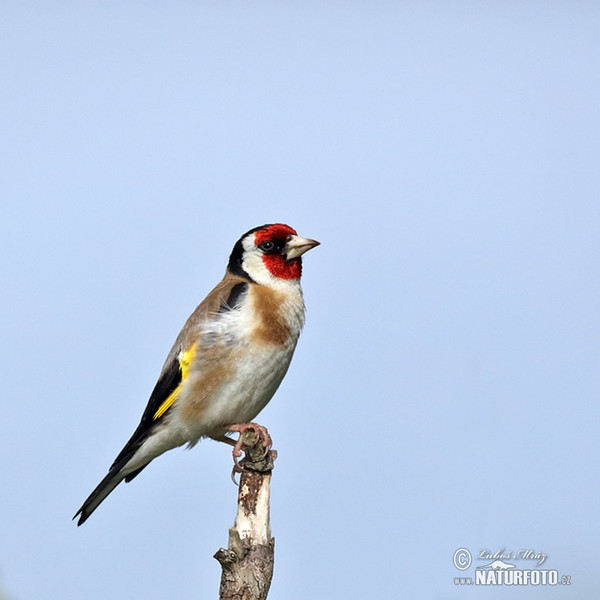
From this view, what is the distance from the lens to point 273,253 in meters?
7.82

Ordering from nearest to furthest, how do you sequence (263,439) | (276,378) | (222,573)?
(222,573) → (263,439) → (276,378)

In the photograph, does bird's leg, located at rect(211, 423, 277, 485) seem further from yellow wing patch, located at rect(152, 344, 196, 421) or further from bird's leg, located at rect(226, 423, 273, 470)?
yellow wing patch, located at rect(152, 344, 196, 421)

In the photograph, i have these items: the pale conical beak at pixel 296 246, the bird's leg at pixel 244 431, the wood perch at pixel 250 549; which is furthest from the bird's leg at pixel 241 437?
the pale conical beak at pixel 296 246

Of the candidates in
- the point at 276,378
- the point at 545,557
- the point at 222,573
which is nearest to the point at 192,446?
the point at 276,378

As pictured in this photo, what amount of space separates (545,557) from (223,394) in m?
3.07

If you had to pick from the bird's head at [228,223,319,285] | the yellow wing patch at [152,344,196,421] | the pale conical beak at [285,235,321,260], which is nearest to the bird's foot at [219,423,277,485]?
the yellow wing patch at [152,344,196,421]

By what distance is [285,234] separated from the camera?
785 centimetres

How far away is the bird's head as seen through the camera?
25.6 feet

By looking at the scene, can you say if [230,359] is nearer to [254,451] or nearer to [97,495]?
[254,451]

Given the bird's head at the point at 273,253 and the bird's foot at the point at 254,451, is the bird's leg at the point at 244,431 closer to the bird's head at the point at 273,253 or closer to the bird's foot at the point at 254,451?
the bird's foot at the point at 254,451

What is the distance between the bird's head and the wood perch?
5.83 ft

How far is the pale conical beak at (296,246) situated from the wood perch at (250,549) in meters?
1.92

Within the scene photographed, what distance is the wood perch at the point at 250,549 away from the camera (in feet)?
21.0

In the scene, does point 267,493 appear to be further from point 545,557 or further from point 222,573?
point 545,557
